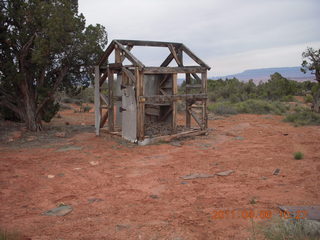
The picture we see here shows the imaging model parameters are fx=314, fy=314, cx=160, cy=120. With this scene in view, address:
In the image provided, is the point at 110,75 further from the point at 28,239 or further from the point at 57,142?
the point at 28,239

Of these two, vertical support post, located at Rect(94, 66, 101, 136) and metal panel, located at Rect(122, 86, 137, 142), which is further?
vertical support post, located at Rect(94, 66, 101, 136)

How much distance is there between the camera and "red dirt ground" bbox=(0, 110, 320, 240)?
4680mm

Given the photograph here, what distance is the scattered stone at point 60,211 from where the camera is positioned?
17.2 ft

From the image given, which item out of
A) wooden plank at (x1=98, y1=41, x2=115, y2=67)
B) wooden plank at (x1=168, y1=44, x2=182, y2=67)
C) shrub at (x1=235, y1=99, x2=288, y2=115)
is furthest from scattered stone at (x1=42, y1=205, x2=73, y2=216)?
shrub at (x1=235, y1=99, x2=288, y2=115)

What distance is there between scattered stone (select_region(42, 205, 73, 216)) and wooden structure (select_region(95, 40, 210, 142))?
18.0 feet

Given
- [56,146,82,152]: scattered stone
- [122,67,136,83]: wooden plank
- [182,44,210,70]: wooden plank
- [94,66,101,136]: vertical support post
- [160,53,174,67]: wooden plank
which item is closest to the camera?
[56,146,82,152]: scattered stone

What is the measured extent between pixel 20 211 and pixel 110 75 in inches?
293

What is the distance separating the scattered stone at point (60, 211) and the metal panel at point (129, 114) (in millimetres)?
5551

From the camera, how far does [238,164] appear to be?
26.9ft

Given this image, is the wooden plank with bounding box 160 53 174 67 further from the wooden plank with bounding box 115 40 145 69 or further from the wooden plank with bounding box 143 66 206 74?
the wooden plank with bounding box 115 40 145 69

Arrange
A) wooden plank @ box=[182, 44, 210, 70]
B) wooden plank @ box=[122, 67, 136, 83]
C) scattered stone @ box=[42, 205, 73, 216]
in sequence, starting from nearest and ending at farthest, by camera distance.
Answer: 1. scattered stone @ box=[42, 205, 73, 216]
2. wooden plank @ box=[122, 67, 136, 83]
3. wooden plank @ box=[182, 44, 210, 70]

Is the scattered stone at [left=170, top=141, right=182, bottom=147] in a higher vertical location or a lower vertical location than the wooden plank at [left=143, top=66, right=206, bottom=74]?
lower

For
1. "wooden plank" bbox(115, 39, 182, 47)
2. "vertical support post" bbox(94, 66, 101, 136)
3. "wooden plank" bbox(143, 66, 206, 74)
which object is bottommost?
"vertical support post" bbox(94, 66, 101, 136)

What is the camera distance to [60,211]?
535cm
